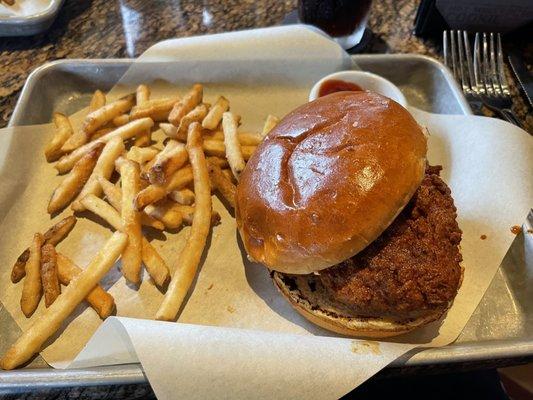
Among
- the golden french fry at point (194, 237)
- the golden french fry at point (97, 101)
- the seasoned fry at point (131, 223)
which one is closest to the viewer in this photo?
the golden french fry at point (194, 237)

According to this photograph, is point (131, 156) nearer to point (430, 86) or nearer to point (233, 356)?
point (233, 356)

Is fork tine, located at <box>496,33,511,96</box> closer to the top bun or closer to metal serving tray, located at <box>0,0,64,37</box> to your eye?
the top bun

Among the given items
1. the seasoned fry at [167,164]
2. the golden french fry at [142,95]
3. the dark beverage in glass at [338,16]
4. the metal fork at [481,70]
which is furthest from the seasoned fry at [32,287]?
the metal fork at [481,70]

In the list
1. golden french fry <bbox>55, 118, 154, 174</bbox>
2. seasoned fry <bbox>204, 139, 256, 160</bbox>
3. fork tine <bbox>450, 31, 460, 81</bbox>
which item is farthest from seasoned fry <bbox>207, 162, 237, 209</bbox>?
fork tine <bbox>450, 31, 460, 81</bbox>

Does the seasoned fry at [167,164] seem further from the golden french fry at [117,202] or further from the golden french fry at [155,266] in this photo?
the golden french fry at [155,266]

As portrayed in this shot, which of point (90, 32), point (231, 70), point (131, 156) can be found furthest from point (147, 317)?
point (90, 32)

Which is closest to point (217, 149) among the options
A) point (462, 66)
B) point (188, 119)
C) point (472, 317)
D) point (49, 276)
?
point (188, 119)

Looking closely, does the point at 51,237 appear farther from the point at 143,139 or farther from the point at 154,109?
the point at 154,109
